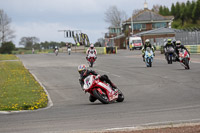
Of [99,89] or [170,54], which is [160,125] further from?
[170,54]

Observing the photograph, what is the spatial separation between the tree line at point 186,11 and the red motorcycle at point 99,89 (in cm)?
10054

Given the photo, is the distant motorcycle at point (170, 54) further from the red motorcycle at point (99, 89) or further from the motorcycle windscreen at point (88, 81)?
the motorcycle windscreen at point (88, 81)

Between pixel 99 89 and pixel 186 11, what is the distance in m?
109

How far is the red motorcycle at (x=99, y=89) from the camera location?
12.2 metres

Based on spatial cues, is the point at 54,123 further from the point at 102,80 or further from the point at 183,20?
the point at 183,20

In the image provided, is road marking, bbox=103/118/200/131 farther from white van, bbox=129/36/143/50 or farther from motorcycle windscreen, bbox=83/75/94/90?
white van, bbox=129/36/143/50

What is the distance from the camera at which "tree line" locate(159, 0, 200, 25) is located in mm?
111250

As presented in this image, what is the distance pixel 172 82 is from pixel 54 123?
10268 mm

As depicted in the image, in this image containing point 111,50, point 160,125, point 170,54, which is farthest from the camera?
point 111,50

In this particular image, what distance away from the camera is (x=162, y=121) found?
27.6 ft

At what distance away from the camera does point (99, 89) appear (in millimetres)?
12281

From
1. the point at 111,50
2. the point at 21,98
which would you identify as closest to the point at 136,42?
the point at 111,50

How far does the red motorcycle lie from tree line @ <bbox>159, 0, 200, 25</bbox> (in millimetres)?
100539

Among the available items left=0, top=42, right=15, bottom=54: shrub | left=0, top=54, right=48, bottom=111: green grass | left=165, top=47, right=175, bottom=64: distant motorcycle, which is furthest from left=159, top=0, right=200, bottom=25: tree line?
left=0, top=54, right=48, bottom=111: green grass
